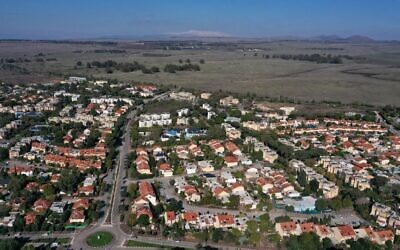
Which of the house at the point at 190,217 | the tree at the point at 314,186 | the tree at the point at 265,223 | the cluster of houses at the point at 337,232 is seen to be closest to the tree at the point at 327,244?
the cluster of houses at the point at 337,232

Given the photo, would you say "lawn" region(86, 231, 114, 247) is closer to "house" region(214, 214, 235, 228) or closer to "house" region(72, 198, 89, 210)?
"house" region(72, 198, 89, 210)

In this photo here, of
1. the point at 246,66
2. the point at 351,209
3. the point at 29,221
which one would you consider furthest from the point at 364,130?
the point at 246,66

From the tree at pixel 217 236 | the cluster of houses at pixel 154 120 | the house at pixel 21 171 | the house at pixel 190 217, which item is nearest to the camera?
the tree at pixel 217 236

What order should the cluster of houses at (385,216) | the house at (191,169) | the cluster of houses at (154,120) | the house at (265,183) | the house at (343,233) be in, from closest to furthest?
1. the house at (343,233)
2. the cluster of houses at (385,216)
3. the house at (265,183)
4. the house at (191,169)
5. the cluster of houses at (154,120)

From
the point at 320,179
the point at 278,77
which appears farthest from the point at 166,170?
the point at 278,77

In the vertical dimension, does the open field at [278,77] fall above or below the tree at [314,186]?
below

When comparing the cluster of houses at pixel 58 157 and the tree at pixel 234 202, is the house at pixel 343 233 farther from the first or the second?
the cluster of houses at pixel 58 157

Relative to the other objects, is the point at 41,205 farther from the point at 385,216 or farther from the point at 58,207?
the point at 385,216

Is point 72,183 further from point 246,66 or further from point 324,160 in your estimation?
point 246,66
